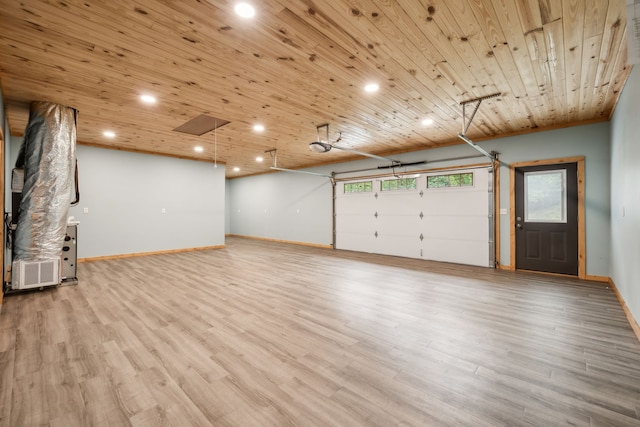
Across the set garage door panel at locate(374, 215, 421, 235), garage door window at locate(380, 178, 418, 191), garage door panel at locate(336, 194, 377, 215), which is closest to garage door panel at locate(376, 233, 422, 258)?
garage door panel at locate(374, 215, 421, 235)

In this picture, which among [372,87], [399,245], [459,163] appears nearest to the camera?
[372,87]

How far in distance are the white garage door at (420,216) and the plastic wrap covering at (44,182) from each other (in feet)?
21.2

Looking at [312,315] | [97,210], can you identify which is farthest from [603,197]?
[97,210]

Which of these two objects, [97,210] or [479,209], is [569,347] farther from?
[97,210]

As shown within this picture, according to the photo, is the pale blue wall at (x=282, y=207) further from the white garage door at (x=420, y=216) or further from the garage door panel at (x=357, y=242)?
the white garage door at (x=420, y=216)

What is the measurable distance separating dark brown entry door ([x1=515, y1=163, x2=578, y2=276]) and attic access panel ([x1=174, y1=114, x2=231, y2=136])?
597cm

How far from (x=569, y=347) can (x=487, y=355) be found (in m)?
0.83

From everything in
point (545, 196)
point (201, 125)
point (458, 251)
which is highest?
point (201, 125)

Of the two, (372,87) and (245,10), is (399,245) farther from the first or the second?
(245,10)

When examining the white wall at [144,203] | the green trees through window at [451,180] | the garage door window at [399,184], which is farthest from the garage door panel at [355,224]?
the white wall at [144,203]

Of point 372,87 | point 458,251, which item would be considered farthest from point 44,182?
point 458,251

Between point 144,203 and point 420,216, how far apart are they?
7298 millimetres

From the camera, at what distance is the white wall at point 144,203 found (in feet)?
21.9

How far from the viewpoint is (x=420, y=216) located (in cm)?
710
